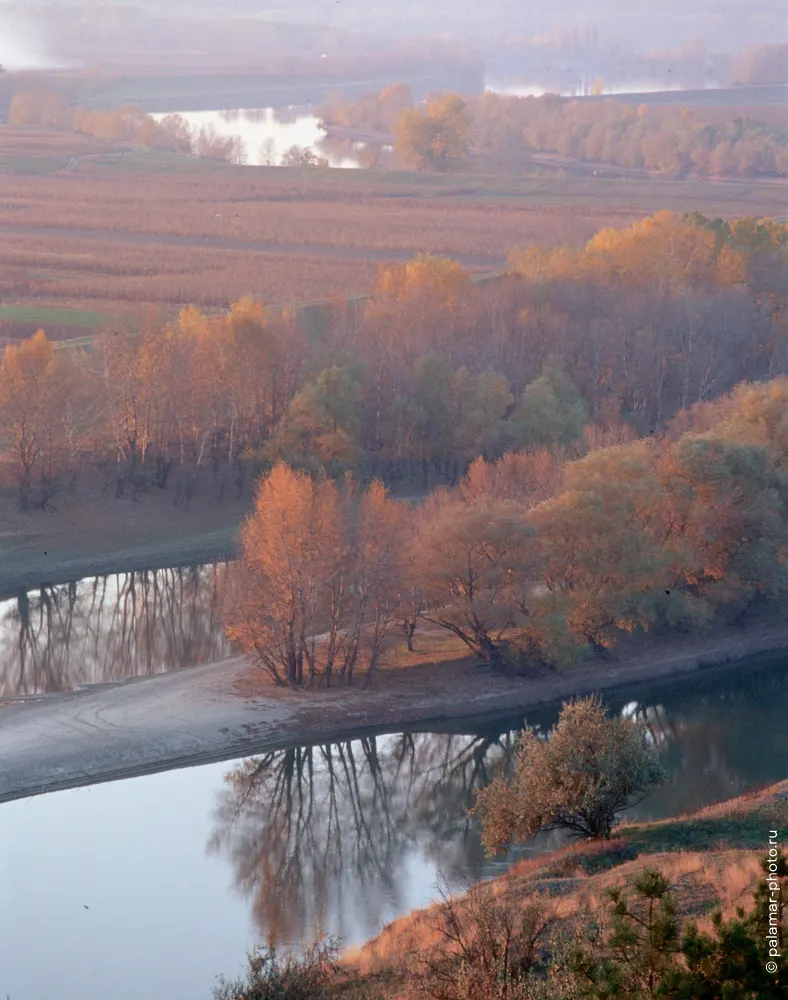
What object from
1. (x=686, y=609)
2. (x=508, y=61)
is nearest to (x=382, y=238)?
(x=686, y=609)

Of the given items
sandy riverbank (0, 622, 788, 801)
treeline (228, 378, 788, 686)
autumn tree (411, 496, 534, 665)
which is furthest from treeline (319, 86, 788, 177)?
autumn tree (411, 496, 534, 665)

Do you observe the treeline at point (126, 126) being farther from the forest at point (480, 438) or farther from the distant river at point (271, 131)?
the forest at point (480, 438)

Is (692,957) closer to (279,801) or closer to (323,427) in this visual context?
(279,801)

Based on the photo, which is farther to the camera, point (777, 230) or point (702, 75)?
point (702, 75)

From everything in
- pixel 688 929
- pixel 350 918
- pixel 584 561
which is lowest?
pixel 350 918

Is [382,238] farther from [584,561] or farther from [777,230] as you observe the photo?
[584,561]
